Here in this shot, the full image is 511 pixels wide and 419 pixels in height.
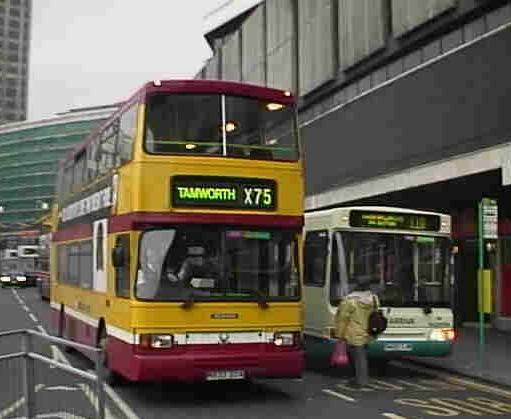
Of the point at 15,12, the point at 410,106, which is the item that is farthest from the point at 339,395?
the point at 15,12

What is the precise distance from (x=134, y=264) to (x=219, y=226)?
114cm

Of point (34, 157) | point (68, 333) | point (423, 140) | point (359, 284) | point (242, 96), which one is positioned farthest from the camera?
point (34, 157)

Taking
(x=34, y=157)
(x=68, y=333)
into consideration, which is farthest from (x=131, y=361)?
(x=34, y=157)

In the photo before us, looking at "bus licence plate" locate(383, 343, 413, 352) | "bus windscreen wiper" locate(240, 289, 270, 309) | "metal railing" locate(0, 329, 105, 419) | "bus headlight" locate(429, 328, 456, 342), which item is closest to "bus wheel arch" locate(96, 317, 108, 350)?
"bus windscreen wiper" locate(240, 289, 270, 309)

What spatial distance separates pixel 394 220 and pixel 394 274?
87 centimetres

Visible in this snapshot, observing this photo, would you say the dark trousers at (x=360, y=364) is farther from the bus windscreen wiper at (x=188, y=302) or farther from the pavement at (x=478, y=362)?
the bus windscreen wiper at (x=188, y=302)

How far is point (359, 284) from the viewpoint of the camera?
13.6 metres

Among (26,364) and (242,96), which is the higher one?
(242,96)

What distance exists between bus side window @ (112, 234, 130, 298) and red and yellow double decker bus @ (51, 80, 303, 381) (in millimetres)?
16

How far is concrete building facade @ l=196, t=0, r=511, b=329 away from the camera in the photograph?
18.8 m

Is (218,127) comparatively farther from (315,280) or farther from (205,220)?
(315,280)

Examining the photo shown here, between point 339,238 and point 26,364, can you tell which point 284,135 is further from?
point 26,364

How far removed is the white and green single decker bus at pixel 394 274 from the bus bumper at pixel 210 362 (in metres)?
2.95

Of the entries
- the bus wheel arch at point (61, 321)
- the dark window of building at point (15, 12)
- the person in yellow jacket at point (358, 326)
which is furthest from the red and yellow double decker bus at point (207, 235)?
the dark window of building at point (15, 12)
